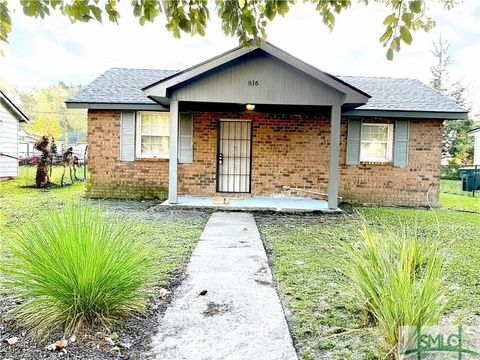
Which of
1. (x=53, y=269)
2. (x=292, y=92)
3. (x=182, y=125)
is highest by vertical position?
(x=292, y=92)

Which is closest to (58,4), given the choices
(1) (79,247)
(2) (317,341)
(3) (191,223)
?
(1) (79,247)

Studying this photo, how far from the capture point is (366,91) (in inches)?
456

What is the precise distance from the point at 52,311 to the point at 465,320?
3.12 m

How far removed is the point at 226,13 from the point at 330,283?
115 inches

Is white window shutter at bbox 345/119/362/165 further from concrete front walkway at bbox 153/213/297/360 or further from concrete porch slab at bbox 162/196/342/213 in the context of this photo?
concrete front walkway at bbox 153/213/297/360

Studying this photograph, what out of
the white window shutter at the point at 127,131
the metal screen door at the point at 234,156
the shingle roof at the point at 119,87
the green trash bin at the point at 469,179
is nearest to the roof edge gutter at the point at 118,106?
the shingle roof at the point at 119,87

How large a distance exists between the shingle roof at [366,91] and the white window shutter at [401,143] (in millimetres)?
537

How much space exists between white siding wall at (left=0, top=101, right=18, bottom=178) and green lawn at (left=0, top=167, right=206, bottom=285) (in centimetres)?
194

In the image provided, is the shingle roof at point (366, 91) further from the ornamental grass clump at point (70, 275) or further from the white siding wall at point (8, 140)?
the ornamental grass clump at point (70, 275)

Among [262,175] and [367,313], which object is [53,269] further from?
[262,175]

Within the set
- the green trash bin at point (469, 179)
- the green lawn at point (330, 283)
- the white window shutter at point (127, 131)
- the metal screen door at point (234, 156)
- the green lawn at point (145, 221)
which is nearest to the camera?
the green lawn at point (330, 283)

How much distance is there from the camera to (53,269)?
7.82ft

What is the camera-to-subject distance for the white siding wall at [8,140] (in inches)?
528

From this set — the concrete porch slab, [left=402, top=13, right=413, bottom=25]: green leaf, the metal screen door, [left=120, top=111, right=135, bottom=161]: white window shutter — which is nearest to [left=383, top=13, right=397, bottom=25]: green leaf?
[left=402, top=13, right=413, bottom=25]: green leaf
